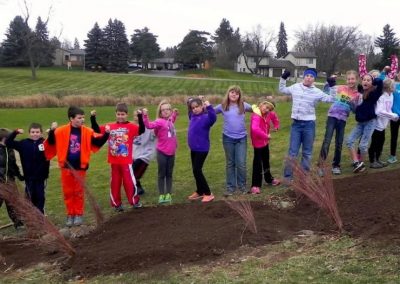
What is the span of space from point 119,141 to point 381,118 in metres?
4.60

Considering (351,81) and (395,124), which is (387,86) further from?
(395,124)

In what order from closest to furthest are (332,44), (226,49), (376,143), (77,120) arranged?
1. (77,120)
2. (376,143)
3. (332,44)
4. (226,49)

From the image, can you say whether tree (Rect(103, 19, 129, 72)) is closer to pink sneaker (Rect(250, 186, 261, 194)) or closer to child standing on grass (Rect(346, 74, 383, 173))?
child standing on grass (Rect(346, 74, 383, 173))

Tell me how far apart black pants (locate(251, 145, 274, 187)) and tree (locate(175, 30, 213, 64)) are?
86.4 meters

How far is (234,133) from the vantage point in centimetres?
775

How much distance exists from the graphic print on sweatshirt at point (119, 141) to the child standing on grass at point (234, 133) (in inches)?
60.4

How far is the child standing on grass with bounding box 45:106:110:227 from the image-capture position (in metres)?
6.88

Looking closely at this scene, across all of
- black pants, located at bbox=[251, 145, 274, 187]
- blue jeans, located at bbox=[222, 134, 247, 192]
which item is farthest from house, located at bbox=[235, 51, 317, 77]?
blue jeans, located at bbox=[222, 134, 247, 192]

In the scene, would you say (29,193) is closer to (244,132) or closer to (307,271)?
(244,132)

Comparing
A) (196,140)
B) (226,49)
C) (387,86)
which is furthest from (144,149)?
(226,49)

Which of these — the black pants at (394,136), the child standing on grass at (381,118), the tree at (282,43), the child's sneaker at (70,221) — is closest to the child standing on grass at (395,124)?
A: the black pants at (394,136)

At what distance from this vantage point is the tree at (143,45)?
3765 inches

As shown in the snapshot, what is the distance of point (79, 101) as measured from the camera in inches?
1302

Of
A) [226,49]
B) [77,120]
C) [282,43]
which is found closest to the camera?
[77,120]
